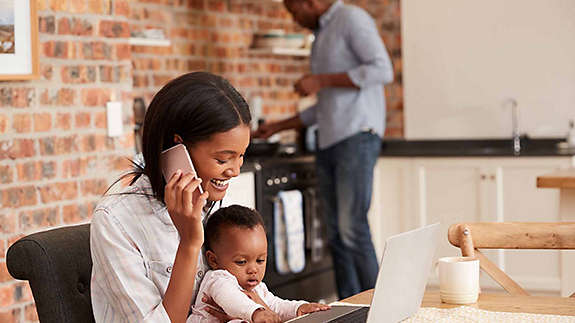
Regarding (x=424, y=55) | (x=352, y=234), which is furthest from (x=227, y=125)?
(x=424, y=55)

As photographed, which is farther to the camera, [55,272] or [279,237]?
[279,237]

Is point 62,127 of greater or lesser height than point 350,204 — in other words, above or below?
above

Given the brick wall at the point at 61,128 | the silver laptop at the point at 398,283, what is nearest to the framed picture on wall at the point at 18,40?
the brick wall at the point at 61,128

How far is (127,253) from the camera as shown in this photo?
167 centimetres

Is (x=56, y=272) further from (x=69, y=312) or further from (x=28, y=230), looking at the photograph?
(x=28, y=230)

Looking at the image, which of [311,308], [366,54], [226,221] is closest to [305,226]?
[366,54]

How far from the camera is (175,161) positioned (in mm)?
1712

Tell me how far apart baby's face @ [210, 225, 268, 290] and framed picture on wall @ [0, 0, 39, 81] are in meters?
1.28

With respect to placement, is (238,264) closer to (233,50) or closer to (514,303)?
(514,303)

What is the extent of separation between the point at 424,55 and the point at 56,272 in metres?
4.09

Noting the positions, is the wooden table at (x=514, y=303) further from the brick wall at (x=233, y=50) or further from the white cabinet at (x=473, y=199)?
the brick wall at (x=233, y=50)

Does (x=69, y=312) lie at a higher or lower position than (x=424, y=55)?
lower

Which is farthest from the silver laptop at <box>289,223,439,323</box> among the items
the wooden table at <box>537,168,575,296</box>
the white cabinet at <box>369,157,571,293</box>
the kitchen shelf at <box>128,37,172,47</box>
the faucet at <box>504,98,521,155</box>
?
the faucet at <box>504,98,521,155</box>

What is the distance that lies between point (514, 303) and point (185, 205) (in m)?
0.75
